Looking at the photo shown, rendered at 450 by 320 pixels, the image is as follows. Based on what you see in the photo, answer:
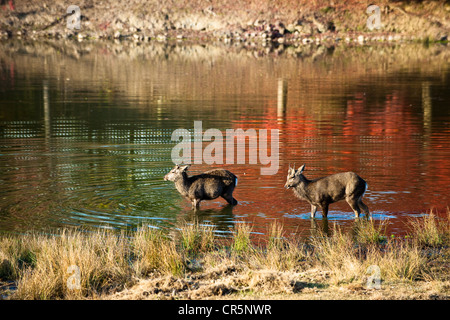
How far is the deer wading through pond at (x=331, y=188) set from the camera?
524 inches

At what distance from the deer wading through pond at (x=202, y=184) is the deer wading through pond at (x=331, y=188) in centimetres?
176

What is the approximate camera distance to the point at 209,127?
25844mm

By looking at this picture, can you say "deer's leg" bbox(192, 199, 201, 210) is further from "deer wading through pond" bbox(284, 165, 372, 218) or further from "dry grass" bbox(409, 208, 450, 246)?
"dry grass" bbox(409, 208, 450, 246)

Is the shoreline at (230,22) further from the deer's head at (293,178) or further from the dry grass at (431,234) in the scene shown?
the dry grass at (431,234)

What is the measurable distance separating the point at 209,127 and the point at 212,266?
51.7 ft

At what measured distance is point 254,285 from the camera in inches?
364

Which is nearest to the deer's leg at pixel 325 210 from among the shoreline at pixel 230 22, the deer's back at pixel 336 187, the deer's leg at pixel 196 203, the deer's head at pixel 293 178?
the deer's back at pixel 336 187

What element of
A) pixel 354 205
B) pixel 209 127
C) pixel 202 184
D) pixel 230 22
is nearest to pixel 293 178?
pixel 354 205

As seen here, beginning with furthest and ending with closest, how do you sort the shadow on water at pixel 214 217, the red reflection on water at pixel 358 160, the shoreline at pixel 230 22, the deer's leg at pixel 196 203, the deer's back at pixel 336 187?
the shoreline at pixel 230 22, the deer's leg at pixel 196 203, the red reflection on water at pixel 358 160, the shadow on water at pixel 214 217, the deer's back at pixel 336 187

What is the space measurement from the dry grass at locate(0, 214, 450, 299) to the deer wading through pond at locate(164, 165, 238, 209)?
2713mm

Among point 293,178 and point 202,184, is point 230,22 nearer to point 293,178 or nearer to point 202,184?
point 202,184

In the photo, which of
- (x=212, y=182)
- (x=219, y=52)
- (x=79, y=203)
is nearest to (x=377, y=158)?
(x=212, y=182)

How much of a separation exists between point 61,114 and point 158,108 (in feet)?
14.8
